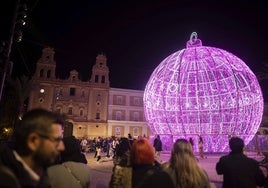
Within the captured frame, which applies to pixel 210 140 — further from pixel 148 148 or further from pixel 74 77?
pixel 74 77

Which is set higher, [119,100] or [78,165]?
[119,100]

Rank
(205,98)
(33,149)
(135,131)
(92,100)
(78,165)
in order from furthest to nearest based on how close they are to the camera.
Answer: (135,131)
(92,100)
(205,98)
(78,165)
(33,149)

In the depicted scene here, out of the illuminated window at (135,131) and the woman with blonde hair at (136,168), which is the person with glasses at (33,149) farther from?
the illuminated window at (135,131)

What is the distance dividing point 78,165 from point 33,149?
181cm

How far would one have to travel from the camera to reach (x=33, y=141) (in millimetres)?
1545

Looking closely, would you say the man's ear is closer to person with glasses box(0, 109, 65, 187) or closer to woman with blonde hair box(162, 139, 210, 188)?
person with glasses box(0, 109, 65, 187)

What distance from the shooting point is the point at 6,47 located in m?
9.52

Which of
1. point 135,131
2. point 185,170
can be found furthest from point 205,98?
point 135,131

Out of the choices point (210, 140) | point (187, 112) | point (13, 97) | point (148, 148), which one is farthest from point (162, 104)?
point (13, 97)

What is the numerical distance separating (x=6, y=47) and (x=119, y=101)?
3911 centimetres

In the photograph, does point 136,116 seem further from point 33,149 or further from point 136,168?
point 33,149

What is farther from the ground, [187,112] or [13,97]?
[13,97]

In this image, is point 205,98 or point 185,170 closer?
point 185,170

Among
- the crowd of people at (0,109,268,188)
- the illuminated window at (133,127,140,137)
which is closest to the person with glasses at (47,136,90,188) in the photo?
the crowd of people at (0,109,268,188)
